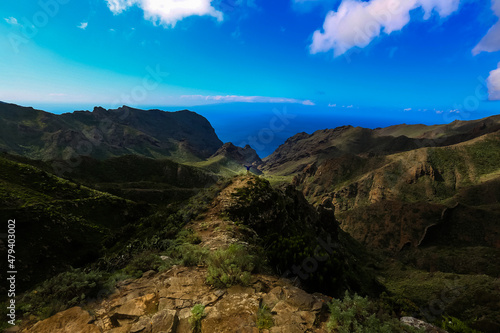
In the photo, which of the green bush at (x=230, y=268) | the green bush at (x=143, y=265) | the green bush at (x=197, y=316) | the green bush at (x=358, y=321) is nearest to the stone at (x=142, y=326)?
the green bush at (x=197, y=316)

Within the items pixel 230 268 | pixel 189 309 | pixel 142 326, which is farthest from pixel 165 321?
pixel 230 268

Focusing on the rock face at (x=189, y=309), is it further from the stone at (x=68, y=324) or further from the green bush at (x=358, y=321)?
the green bush at (x=358, y=321)

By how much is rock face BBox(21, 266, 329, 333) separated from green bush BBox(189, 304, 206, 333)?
96mm

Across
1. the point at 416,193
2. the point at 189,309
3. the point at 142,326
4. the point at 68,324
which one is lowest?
the point at 416,193

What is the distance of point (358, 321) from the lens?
202 inches

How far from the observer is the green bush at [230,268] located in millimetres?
6797

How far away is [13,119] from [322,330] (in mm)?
234649

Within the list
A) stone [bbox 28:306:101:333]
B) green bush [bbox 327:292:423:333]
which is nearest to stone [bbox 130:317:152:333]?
stone [bbox 28:306:101:333]

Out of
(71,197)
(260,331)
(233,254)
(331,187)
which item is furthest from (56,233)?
(331,187)

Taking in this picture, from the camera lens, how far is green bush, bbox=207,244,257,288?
6.80m

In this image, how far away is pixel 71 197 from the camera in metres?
24.5

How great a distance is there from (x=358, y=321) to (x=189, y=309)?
412 centimetres

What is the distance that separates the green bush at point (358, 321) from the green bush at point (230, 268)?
262cm

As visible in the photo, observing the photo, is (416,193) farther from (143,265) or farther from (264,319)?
(143,265)
